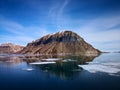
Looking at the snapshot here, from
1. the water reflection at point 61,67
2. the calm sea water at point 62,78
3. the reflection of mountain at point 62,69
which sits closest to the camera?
the calm sea water at point 62,78

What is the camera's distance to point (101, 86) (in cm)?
1870

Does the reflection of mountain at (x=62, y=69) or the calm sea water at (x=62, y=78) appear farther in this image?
the reflection of mountain at (x=62, y=69)

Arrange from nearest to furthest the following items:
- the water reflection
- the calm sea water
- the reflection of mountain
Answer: the calm sea water, the reflection of mountain, the water reflection

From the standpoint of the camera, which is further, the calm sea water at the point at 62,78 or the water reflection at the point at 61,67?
the water reflection at the point at 61,67

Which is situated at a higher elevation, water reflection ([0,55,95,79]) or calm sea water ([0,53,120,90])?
water reflection ([0,55,95,79])

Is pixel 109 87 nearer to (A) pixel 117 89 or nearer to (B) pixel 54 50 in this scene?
(A) pixel 117 89

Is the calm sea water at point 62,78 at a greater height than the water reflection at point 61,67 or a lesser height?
lesser

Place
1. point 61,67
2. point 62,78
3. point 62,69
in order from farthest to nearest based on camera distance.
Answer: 1. point 61,67
2. point 62,69
3. point 62,78

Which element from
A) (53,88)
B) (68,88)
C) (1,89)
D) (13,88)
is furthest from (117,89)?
(1,89)

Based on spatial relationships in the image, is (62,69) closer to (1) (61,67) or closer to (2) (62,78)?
(1) (61,67)

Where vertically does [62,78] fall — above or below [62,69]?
below

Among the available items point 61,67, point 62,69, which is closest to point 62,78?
point 62,69

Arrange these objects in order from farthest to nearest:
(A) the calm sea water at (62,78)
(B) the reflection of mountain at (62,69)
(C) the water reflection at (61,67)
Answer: (C) the water reflection at (61,67), (B) the reflection of mountain at (62,69), (A) the calm sea water at (62,78)

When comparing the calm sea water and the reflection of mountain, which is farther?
the reflection of mountain
